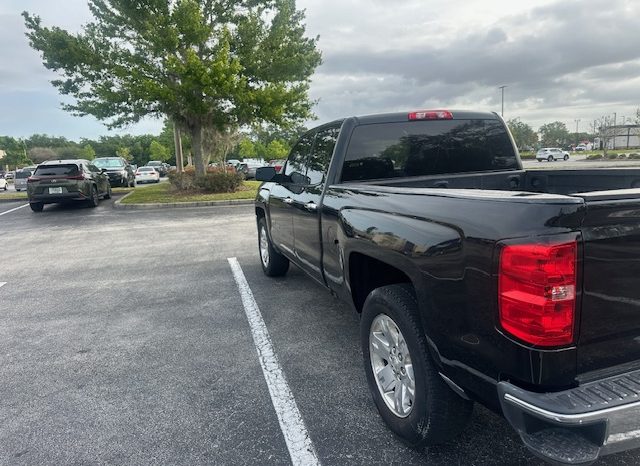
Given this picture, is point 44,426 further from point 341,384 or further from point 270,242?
point 270,242

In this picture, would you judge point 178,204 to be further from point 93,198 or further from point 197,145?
point 197,145

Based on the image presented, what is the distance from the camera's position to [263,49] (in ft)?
58.6

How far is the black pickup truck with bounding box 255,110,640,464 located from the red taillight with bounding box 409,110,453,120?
109cm

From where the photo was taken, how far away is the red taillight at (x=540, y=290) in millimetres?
1681

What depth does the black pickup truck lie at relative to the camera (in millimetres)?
1680

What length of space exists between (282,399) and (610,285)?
6.85 feet

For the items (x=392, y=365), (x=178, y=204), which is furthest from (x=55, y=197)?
(x=392, y=365)

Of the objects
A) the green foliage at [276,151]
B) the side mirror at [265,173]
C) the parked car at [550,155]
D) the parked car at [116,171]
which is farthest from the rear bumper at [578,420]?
the green foliage at [276,151]

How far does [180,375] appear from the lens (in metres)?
3.50

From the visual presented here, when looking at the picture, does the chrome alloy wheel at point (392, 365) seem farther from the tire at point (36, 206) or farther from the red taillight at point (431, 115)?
the tire at point (36, 206)

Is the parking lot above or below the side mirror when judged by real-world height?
below

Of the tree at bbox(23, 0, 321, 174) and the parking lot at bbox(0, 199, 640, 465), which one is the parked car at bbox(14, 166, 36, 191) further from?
the parking lot at bbox(0, 199, 640, 465)

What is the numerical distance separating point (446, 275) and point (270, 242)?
4.06 m

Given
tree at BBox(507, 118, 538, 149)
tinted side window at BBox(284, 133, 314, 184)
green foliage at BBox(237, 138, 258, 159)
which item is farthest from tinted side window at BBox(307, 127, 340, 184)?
tree at BBox(507, 118, 538, 149)
